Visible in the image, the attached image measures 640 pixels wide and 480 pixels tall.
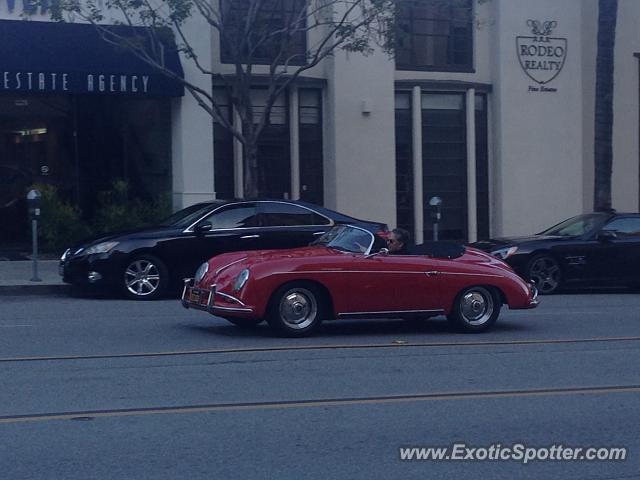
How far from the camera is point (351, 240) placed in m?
12.4

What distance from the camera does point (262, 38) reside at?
1936cm

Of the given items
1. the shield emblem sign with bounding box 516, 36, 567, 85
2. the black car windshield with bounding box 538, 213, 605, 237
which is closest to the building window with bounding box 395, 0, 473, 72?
the shield emblem sign with bounding box 516, 36, 567, 85

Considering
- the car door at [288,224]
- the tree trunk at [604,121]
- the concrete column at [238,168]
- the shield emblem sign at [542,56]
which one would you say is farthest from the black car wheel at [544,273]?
the shield emblem sign at [542,56]

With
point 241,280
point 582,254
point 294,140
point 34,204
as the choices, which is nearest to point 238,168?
point 294,140

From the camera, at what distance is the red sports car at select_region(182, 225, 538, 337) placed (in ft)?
38.0

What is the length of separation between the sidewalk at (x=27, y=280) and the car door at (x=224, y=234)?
2.31 meters

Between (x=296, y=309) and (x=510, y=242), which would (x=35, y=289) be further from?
(x=510, y=242)

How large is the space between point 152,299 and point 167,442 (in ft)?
29.5

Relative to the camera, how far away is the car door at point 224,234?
16266 mm

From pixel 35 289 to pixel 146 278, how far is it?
2133 millimetres

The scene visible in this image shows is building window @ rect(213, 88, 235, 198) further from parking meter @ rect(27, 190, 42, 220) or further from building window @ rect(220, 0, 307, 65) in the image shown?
parking meter @ rect(27, 190, 42, 220)

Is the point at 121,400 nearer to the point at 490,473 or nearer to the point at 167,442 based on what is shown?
the point at 167,442

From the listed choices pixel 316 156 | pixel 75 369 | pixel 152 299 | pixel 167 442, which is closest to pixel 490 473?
pixel 167 442

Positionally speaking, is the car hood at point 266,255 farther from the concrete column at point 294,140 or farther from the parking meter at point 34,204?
the concrete column at point 294,140
